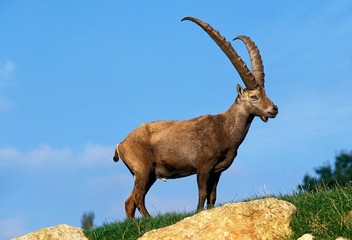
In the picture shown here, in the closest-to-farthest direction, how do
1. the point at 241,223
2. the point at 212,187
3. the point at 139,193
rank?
the point at 241,223 → the point at 212,187 → the point at 139,193

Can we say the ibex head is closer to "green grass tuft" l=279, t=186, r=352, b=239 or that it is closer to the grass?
the grass

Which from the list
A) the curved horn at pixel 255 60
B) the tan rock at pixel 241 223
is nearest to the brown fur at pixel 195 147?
the curved horn at pixel 255 60

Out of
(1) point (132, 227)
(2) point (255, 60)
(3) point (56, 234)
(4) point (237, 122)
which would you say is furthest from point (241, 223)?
(2) point (255, 60)

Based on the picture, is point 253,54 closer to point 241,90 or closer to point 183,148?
point 241,90

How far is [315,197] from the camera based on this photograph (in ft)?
42.5

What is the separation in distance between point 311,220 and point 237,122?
5.50 m

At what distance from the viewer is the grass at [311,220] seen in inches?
457

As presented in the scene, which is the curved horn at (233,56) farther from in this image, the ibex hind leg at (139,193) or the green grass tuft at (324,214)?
the green grass tuft at (324,214)

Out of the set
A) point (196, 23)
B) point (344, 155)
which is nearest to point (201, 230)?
point (196, 23)

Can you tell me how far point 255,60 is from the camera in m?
18.2

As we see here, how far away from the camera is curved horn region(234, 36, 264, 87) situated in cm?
1784

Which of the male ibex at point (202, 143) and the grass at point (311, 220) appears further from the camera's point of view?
the male ibex at point (202, 143)

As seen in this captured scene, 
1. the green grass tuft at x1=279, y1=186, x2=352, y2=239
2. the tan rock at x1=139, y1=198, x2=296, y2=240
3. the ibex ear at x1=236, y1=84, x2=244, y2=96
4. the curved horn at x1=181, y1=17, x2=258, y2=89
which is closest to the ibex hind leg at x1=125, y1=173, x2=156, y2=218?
the ibex ear at x1=236, y1=84, x2=244, y2=96

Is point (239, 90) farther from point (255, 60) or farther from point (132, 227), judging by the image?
point (132, 227)
